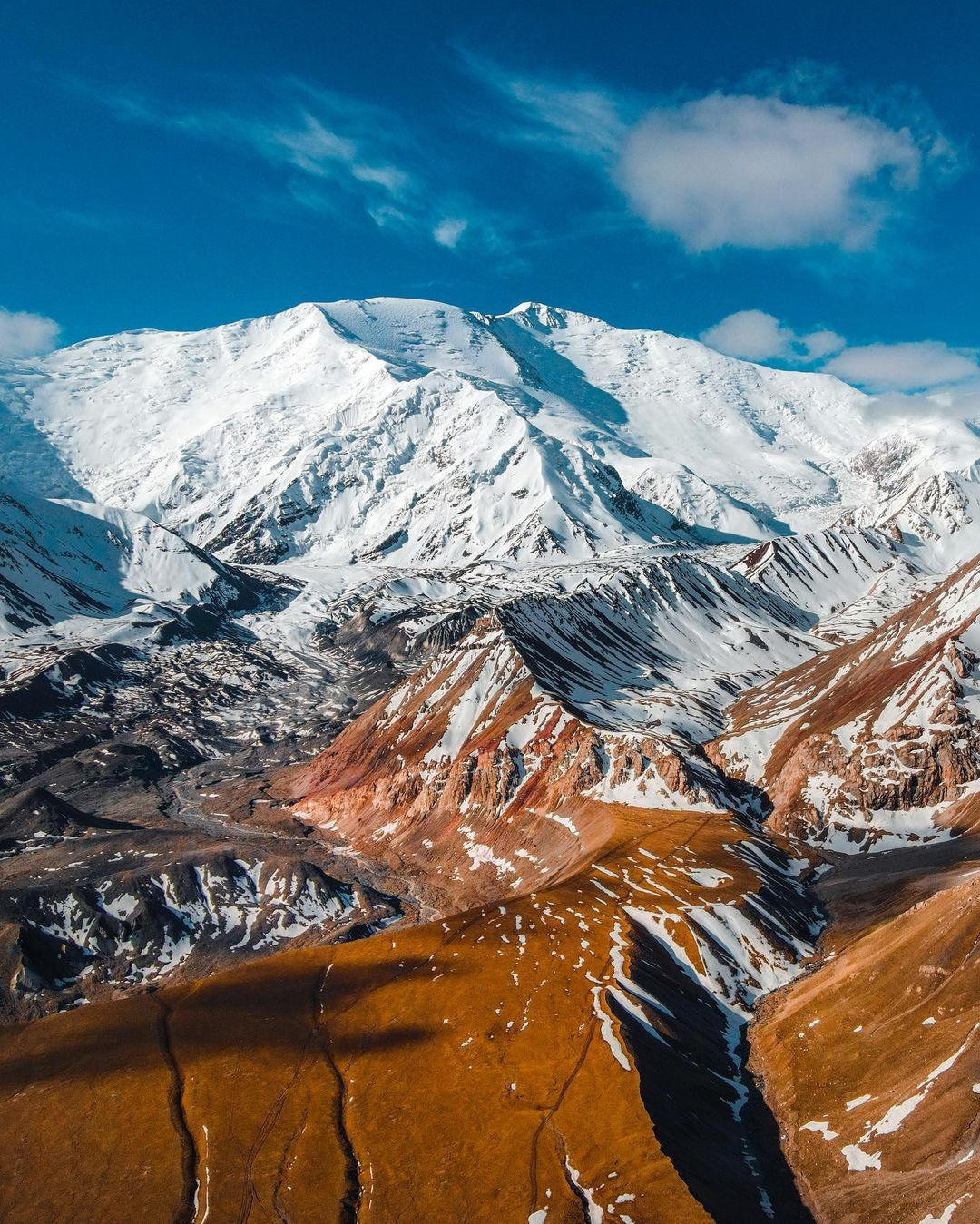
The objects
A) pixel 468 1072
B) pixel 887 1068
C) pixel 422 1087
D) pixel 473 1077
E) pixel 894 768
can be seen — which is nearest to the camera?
pixel 887 1068

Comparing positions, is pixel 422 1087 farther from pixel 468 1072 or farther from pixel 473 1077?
pixel 473 1077

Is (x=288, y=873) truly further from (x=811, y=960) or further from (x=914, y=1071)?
(x=914, y=1071)

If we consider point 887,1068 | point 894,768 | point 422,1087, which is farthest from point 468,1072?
point 894,768

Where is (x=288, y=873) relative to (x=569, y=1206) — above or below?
above

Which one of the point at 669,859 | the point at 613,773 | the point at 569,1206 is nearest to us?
the point at 569,1206

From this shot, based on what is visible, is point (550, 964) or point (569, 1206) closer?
point (569, 1206)

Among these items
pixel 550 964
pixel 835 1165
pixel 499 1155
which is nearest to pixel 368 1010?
pixel 550 964

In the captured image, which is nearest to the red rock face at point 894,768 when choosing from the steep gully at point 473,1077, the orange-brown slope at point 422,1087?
the steep gully at point 473,1077
